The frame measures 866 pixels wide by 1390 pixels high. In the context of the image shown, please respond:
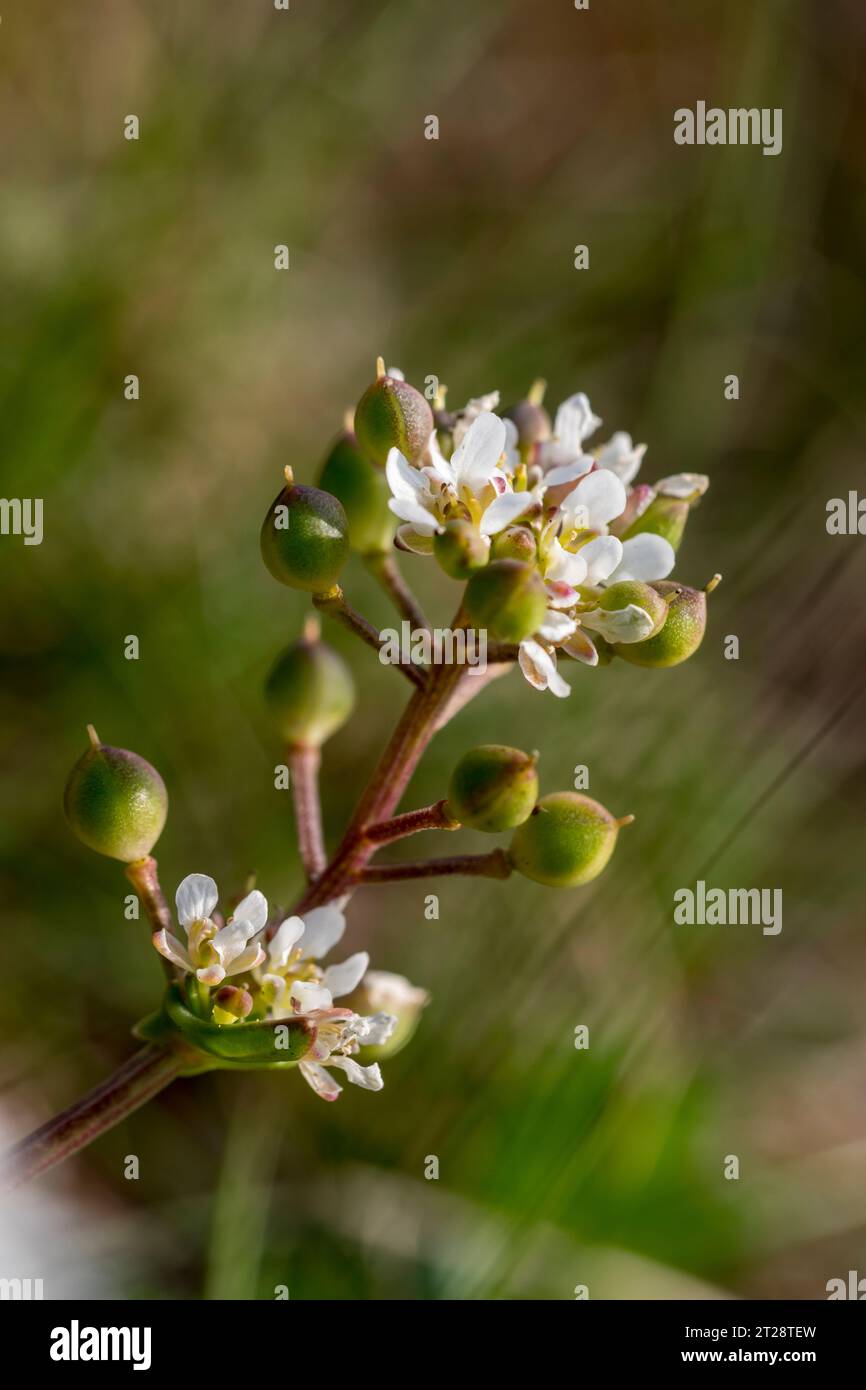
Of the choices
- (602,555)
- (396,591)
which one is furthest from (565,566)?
(396,591)

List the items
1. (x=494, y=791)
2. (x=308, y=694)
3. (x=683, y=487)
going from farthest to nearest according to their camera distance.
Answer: (x=308, y=694), (x=683, y=487), (x=494, y=791)

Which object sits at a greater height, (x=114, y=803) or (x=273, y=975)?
(x=114, y=803)

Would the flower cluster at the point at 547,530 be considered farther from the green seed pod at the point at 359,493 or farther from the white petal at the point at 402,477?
the green seed pod at the point at 359,493

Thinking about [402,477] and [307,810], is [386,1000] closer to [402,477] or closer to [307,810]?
[307,810]

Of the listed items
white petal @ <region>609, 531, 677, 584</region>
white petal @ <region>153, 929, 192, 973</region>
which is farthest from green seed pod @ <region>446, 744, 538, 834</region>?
white petal @ <region>153, 929, 192, 973</region>

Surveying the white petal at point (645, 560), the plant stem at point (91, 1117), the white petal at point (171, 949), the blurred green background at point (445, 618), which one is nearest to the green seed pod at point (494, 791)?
the white petal at point (645, 560)

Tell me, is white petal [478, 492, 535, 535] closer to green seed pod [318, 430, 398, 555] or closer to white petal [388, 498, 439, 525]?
white petal [388, 498, 439, 525]
